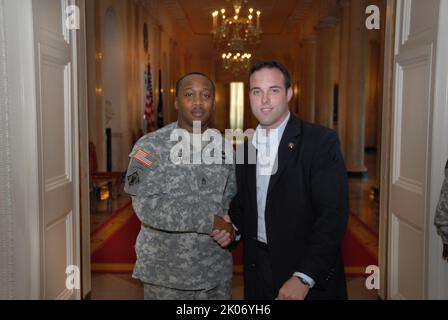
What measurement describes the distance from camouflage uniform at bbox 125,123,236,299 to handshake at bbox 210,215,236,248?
36 millimetres

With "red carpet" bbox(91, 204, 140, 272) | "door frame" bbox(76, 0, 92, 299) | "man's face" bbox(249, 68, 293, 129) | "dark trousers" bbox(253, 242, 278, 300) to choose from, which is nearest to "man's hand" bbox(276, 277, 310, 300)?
"dark trousers" bbox(253, 242, 278, 300)

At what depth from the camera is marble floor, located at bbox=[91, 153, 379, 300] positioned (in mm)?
4598

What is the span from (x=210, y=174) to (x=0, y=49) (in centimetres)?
146

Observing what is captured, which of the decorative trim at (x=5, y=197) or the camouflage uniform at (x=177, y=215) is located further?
the decorative trim at (x=5, y=197)

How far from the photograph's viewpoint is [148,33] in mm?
14922

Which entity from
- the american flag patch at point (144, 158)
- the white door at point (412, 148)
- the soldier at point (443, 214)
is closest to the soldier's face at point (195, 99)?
the american flag patch at point (144, 158)

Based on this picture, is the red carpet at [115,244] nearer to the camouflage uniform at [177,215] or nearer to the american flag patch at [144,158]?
the camouflage uniform at [177,215]

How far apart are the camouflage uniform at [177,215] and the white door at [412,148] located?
141 centimetres

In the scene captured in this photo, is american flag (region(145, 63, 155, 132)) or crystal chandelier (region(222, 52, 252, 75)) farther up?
crystal chandelier (region(222, 52, 252, 75))

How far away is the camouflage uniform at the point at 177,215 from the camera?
241 centimetres

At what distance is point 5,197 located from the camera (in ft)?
9.76

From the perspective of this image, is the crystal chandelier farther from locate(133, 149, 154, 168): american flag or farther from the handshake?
the handshake

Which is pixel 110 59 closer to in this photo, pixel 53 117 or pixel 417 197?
pixel 53 117

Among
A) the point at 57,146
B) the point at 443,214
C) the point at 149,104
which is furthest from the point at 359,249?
the point at 149,104
